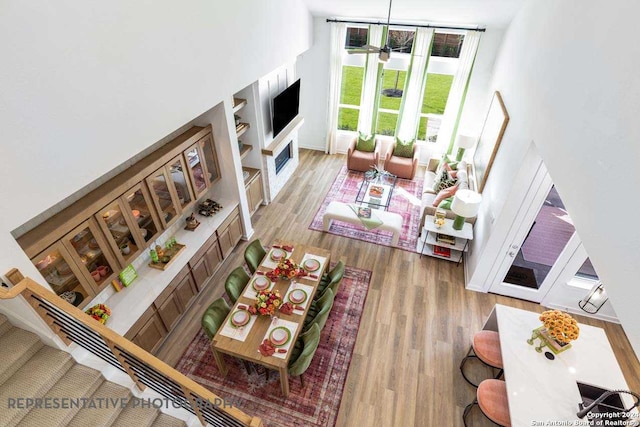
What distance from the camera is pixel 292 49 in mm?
6312

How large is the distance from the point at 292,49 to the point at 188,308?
4.81 m

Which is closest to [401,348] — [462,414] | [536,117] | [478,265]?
[462,414]

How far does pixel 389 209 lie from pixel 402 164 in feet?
4.44

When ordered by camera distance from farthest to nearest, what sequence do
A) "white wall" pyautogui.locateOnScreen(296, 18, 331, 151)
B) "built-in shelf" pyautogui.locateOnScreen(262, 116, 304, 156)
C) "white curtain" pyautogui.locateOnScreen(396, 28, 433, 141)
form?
"white wall" pyautogui.locateOnScreen(296, 18, 331, 151) → "white curtain" pyautogui.locateOnScreen(396, 28, 433, 141) → "built-in shelf" pyautogui.locateOnScreen(262, 116, 304, 156)

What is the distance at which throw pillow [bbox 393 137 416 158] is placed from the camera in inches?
308

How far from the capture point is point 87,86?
2611 mm

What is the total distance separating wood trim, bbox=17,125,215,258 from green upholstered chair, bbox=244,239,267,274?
5.19 ft

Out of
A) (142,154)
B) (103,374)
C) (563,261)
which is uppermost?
(142,154)

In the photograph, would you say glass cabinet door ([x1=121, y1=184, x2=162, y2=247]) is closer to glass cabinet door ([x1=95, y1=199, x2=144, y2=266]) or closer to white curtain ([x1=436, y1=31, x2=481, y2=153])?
glass cabinet door ([x1=95, y1=199, x2=144, y2=266])

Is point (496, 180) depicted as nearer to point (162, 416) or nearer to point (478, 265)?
point (478, 265)

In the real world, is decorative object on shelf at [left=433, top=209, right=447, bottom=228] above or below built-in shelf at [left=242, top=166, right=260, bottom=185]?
below

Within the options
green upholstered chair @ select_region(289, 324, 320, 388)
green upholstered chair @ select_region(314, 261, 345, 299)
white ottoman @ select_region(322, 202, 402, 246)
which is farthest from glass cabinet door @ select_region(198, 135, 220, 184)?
green upholstered chair @ select_region(289, 324, 320, 388)

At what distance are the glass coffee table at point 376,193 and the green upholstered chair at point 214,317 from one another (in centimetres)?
342

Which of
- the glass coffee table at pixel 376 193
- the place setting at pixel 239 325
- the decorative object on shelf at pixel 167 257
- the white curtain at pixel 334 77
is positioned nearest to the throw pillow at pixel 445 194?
the glass coffee table at pixel 376 193
